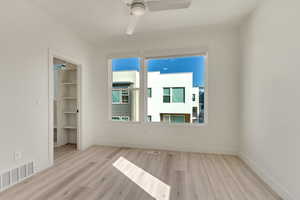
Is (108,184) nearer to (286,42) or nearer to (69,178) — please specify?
(69,178)

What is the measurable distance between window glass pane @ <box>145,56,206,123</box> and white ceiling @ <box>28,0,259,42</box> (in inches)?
32.1

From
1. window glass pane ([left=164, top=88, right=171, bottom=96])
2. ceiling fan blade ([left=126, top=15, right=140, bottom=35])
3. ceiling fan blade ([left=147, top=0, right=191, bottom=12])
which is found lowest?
window glass pane ([left=164, top=88, right=171, bottom=96])

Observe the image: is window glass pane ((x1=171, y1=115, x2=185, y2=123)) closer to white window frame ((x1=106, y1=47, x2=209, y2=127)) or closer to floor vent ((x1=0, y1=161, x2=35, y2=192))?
white window frame ((x1=106, y1=47, x2=209, y2=127))

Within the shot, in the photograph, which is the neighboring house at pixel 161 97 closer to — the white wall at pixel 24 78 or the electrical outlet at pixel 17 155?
the white wall at pixel 24 78

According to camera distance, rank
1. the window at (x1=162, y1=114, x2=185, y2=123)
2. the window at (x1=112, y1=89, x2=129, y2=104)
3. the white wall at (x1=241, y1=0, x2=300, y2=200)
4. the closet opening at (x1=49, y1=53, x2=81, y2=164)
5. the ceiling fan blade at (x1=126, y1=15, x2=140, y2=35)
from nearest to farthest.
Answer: the white wall at (x1=241, y1=0, x2=300, y2=200), the ceiling fan blade at (x1=126, y1=15, x2=140, y2=35), the window at (x1=162, y1=114, x2=185, y2=123), the window at (x1=112, y1=89, x2=129, y2=104), the closet opening at (x1=49, y1=53, x2=81, y2=164)

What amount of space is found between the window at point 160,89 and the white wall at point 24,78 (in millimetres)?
1639

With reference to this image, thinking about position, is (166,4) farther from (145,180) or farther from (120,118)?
(120,118)

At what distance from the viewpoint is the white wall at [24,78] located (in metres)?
2.04

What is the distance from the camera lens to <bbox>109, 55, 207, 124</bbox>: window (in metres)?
3.55

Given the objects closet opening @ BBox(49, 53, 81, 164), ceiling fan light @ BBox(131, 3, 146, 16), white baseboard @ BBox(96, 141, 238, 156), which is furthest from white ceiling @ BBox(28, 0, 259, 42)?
white baseboard @ BBox(96, 141, 238, 156)

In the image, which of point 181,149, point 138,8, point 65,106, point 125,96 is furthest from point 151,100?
point 65,106

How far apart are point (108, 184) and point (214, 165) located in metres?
1.92

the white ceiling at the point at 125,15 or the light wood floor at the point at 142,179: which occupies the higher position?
the white ceiling at the point at 125,15

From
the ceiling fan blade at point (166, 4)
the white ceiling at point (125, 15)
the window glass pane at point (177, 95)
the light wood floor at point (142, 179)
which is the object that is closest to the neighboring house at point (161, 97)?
the window glass pane at point (177, 95)
